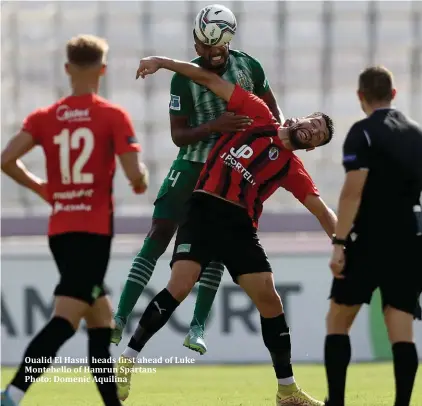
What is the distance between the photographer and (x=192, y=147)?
8102 millimetres

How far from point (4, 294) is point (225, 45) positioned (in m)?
6.43

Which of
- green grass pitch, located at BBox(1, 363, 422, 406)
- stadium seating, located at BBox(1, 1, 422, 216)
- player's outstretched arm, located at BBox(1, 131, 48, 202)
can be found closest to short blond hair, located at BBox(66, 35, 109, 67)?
player's outstretched arm, located at BBox(1, 131, 48, 202)

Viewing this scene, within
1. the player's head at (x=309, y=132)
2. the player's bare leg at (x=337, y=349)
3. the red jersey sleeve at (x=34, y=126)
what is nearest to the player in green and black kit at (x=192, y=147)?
the player's head at (x=309, y=132)

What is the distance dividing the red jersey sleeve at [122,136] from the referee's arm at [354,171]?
1.12 metres

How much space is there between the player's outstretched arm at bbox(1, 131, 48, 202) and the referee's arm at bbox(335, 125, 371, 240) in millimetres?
1642

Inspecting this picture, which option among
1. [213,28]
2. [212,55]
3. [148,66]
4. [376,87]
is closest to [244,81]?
[212,55]

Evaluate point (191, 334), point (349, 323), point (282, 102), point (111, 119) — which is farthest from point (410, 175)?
point (282, 102)

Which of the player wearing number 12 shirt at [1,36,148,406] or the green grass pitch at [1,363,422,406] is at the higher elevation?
the player wearing number 12 shirt at [1,36,148,406]

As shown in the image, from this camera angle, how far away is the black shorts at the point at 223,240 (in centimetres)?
722

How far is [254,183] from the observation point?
726 cm

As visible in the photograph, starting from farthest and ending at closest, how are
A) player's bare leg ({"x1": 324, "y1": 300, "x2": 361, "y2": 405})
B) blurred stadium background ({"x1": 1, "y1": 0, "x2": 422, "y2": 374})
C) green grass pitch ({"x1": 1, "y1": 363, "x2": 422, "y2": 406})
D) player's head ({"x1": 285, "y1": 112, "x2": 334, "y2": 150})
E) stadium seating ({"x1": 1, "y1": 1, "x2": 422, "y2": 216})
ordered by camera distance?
stadium seating ({"x1": 1, "y1": 1, "x2": 422, "y2": 216})
blurred stadium background ({"x1": 1, "y1": 0, "x2": 422, "y2": 374})
green grass pitch ({"x1": 1, "y1": 363, "x2": 422, "y2": 406})
player's head ({"x1": 285, "y1": 112, "x2": 334, "y2": 150})
player's bare leg ({"x1": 324, "y1": 300, "x2": 361, "y2": 405})

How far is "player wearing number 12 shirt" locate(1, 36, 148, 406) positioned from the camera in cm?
614

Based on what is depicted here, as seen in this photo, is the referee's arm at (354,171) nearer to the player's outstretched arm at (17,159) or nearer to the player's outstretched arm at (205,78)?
the player's outstretched arm at (205,78)

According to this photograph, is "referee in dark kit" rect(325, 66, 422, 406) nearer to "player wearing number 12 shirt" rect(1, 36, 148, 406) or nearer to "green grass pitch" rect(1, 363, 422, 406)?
"player wearing number 12 shirt" rect(1, 36, 148, 406)
